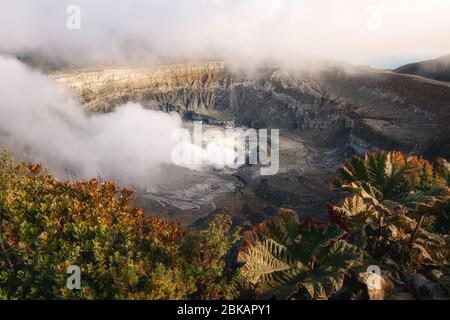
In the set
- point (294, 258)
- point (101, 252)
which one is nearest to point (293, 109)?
Result: point (294, 258)

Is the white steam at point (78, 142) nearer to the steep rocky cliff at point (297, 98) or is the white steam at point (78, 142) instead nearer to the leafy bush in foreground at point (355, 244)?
the steep rocky cliff at point (297, 98)

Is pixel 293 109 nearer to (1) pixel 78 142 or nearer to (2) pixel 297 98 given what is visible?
(2) pixel 297 98

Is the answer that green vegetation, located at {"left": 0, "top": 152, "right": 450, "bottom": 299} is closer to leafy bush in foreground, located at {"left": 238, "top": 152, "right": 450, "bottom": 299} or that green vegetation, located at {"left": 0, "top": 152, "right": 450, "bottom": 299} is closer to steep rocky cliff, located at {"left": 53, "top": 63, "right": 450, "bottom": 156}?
leafy bush in foreground, located at {"left": 238, "top": 152, "right": 450, "bottom": 299}

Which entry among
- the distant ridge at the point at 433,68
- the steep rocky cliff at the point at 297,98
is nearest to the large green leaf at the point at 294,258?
the steep rocky cliff at the point at 297,98

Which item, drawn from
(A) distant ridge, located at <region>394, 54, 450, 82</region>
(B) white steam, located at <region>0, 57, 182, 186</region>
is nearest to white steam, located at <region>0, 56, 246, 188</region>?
(B) white steam, located at <region>0, 57, 182, 186</region>

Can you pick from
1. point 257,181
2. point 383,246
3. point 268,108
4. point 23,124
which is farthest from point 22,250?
point 268,108
